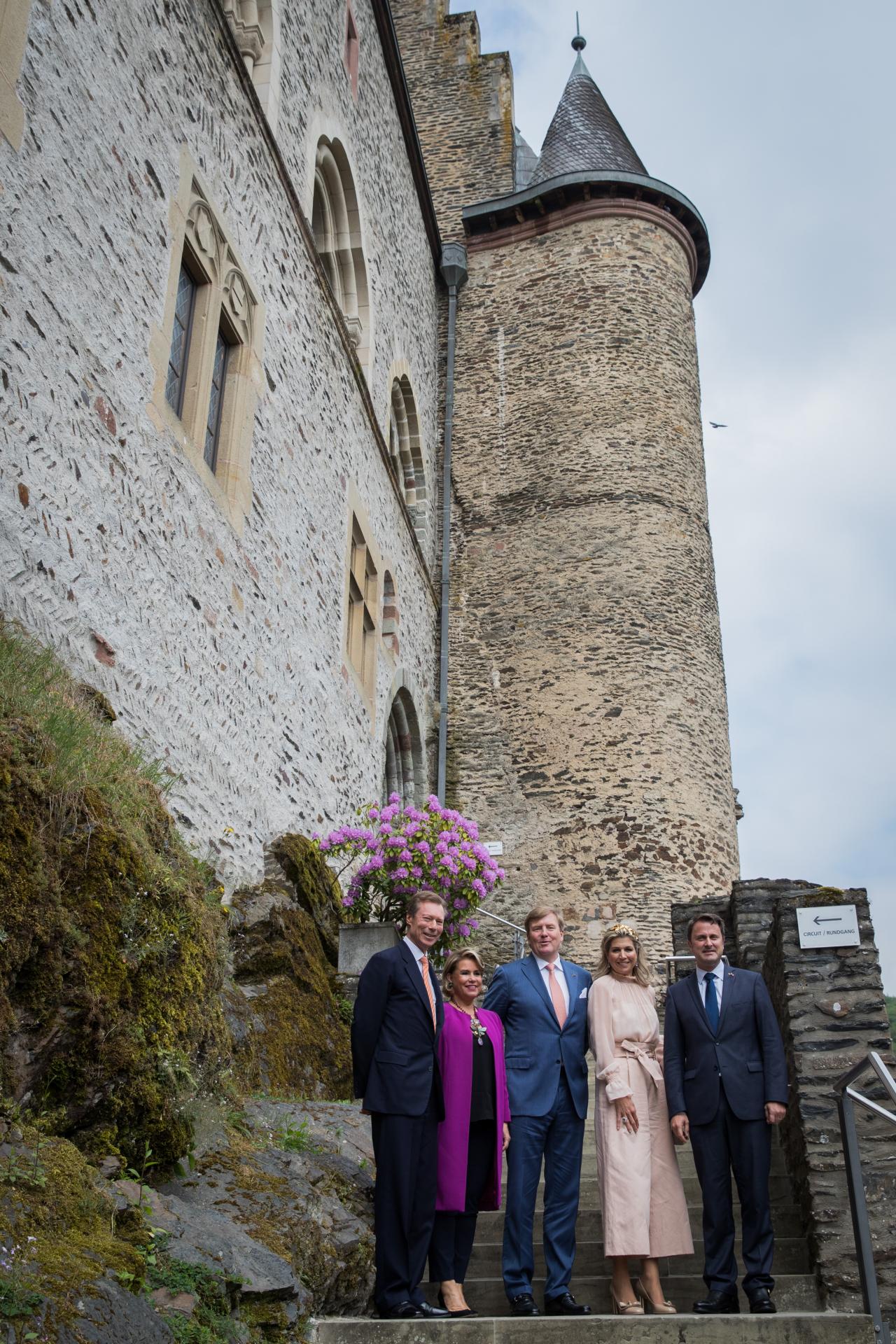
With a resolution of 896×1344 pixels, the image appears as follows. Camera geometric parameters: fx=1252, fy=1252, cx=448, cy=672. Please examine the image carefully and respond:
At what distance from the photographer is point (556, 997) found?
492cm

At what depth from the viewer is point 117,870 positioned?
13.0 feet

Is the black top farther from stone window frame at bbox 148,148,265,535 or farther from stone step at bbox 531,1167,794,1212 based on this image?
stone window frame at bbox 148,148,265,535

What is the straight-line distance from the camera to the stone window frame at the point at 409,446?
1485cm

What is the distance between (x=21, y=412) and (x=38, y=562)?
2.02 ft

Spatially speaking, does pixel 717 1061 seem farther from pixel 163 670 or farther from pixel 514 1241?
pixel 163 670

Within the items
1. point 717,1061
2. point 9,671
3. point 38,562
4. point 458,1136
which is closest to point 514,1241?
point 458,1136

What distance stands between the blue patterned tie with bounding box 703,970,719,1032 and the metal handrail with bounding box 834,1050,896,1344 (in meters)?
0.51

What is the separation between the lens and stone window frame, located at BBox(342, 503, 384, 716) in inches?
432

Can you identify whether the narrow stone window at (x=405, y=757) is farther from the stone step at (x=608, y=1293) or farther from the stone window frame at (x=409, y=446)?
the stone step at (x=608, y=1293)

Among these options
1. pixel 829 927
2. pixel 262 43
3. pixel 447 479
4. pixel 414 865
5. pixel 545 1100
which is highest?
pixel 447 479

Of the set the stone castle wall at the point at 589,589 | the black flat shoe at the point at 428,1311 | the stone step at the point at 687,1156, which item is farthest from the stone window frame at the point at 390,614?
the black flat shoe at the point at 428,1311

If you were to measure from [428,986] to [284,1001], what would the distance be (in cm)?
258

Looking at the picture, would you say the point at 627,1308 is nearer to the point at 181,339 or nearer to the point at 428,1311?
the point at 428,1311

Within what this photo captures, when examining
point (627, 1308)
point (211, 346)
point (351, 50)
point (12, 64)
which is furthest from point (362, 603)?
point (627, 1308)
